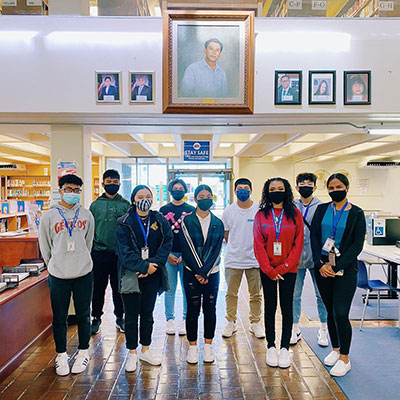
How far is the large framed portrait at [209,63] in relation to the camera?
10.4 ft

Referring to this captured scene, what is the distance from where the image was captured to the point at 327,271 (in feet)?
8.75

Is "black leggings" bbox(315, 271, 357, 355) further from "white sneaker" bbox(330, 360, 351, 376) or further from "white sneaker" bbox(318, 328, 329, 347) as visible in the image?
"white sneaker" bbox(318, 328, 329, 347)

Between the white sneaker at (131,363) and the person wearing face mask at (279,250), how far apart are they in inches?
47.2

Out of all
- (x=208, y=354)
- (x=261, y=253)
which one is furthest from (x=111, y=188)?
(x=208, y=354)

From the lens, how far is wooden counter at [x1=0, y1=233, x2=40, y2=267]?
3666 mm

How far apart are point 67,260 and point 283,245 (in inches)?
72.5

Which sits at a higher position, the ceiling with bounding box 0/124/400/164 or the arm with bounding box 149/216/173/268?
the ceiling with bounding box 0/124/400/164

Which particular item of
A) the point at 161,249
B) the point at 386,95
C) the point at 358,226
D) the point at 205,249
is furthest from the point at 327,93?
the point at 161,249

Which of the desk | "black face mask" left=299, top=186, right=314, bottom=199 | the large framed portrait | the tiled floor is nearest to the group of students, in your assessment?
the tiled floor

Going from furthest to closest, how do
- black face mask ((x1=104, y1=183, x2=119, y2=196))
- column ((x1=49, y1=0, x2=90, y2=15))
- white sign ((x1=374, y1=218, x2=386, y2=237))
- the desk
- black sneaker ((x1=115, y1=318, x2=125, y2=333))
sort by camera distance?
1. white sign ((x1=374, y1=218, x2=386, y2=237))
2. the desk
3. black sneaker ((x1=115, y1=318, x2=125, y2=333))
4. column ((x1=49, y1=0, x2=90, y2=15))
5. black face mask ((x1=104, y1=183, x2=119, y2=196))

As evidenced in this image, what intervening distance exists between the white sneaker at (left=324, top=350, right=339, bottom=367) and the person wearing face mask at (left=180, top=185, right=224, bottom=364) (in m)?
1.04

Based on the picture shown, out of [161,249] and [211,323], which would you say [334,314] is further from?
[161,249]

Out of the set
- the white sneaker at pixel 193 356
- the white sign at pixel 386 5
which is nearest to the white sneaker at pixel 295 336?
the white sneaker at pixel 193 356

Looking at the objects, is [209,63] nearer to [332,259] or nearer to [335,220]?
[335,220]
